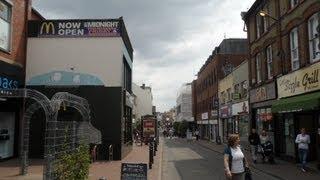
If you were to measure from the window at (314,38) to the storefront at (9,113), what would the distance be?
1412cm

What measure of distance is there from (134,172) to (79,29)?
18.3 meters

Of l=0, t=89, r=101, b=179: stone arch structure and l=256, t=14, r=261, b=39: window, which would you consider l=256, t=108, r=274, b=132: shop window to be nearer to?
l=256, t=14, r=261, b=39: window

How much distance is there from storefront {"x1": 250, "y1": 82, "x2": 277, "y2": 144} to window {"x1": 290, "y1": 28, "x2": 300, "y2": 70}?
3.05m

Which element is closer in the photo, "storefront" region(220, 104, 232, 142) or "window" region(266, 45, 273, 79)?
"window" region(266, 45, 273, 79)

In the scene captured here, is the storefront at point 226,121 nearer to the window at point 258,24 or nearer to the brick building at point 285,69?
the brick building at point 285,69

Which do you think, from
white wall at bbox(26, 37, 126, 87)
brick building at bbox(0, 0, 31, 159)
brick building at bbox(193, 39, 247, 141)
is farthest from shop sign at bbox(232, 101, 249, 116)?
brick building at bbox(0, 0, 31, 159)

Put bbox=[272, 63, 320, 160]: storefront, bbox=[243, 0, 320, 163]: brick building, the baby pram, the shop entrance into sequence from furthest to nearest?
the baby pram
the shop entrance
bbox=[243, 0, 320, 163]: brick building
bbox=[272, 63, 320, 160]: storefront

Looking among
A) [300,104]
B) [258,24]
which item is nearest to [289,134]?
[300,104]

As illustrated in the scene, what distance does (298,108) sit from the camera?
22.2 m

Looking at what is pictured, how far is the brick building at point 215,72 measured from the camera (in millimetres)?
59750

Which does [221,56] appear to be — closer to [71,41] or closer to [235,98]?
[235,98]

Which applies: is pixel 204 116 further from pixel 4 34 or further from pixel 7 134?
pixel 4 34

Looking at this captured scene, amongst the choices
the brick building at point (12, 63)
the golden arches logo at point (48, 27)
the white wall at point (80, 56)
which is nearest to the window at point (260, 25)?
the white wall at point (80, 56)

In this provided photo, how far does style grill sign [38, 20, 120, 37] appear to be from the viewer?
29.1 meters
